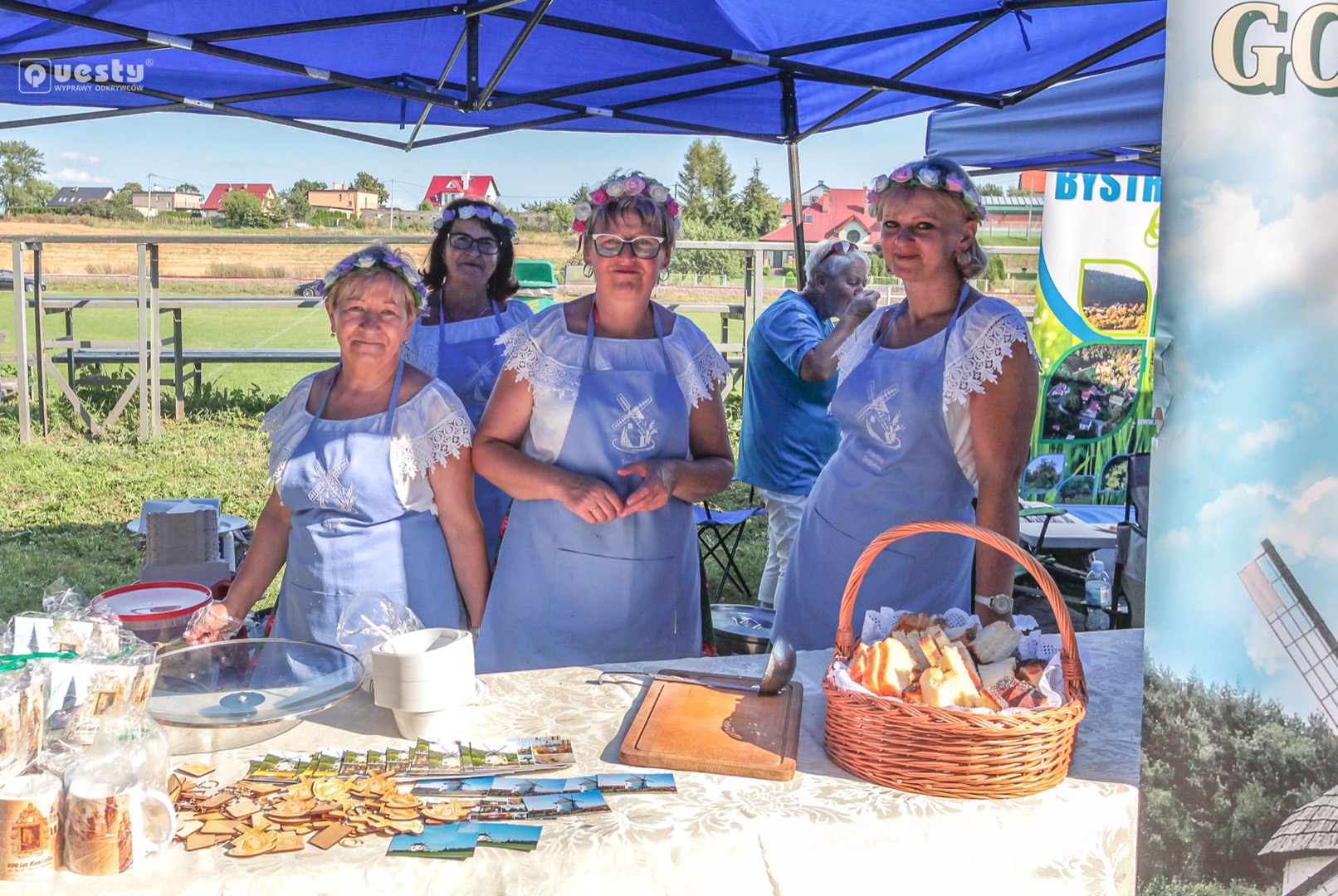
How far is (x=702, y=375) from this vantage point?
2590 millimetres

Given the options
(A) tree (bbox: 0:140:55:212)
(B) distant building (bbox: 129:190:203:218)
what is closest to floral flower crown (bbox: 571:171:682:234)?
(B) distant building (bbox: 129:190:203:218)

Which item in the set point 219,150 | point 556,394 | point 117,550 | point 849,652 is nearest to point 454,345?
point 556,394

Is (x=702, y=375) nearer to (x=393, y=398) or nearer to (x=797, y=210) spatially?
(x=393, y=398)

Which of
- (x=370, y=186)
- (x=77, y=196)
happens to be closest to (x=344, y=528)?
(x=370, y=186)

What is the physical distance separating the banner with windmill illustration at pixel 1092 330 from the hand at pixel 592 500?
5066mm

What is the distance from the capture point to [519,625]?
2521mm

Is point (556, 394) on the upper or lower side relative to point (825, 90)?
lower

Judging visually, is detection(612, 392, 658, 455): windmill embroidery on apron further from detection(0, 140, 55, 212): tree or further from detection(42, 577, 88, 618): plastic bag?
detection(0, 140, 55, 212): tree

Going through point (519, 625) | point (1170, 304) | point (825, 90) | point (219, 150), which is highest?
point (219, 150)

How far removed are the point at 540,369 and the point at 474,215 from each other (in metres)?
1.07

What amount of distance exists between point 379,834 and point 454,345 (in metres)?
2.07

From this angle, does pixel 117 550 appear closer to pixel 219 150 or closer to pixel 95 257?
pixel 95 257

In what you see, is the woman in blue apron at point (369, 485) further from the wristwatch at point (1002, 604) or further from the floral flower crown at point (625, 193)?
the wristwatch at point (1002, 604)

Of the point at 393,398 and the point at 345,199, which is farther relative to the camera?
the point at 345,199
